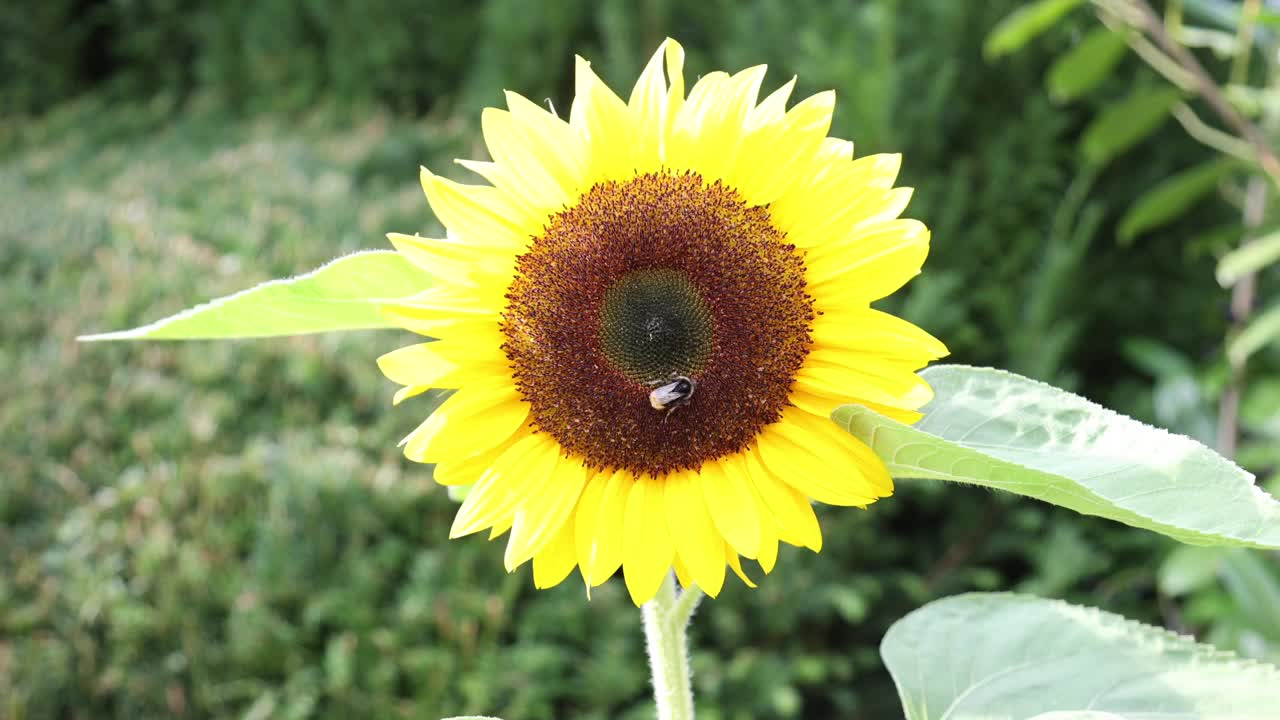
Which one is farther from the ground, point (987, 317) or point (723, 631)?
point (987, 317)

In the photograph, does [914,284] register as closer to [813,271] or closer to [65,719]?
[65,719]

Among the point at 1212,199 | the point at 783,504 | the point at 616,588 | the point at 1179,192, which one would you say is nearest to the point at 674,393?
the point at 783,504

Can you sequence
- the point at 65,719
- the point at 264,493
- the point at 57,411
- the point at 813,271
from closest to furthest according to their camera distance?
1. the point at 813,271
2. the point at 65,719
3. the point at 264,493
4. the point at 57,411

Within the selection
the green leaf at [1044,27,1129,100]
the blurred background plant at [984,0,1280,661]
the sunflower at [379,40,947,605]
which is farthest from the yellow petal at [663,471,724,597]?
the green leaf at [1044,27,1129,100]

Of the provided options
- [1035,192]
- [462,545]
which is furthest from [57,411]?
[1035,192]

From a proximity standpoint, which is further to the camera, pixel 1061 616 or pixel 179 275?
pixel 179 275

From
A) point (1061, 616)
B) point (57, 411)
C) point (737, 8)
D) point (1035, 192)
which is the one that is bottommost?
point (1061, 616)
